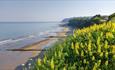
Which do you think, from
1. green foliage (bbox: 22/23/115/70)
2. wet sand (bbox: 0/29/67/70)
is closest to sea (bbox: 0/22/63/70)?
wet sand (bbox: 0/29/67/70)

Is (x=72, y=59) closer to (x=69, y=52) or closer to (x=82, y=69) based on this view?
(x=69, y=52)

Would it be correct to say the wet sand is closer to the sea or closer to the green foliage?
the sea

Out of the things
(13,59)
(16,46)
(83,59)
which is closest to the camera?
Result: (83,59)

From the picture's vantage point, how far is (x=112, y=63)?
29.1 feet

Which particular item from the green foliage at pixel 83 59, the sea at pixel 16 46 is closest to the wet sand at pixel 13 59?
the sea at pixel 16 46

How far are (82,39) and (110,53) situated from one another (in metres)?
2.53

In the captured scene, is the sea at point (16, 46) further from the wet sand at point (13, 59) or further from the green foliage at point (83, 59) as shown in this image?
the green foliage at point (83, 59)

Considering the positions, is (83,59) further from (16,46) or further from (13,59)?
(16,46)

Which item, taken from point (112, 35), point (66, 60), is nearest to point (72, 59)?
point (66, 60)

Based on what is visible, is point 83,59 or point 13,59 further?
point 13,59

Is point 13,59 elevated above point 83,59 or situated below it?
below

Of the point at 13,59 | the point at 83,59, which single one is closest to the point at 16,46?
the point at 13,59

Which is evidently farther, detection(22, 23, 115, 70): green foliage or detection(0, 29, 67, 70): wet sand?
detection(0, 29, 67, 70): wet sand

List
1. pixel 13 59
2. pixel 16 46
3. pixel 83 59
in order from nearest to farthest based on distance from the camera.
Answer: pixel 83 59 < pixel 13 59 < pixel 16 46
